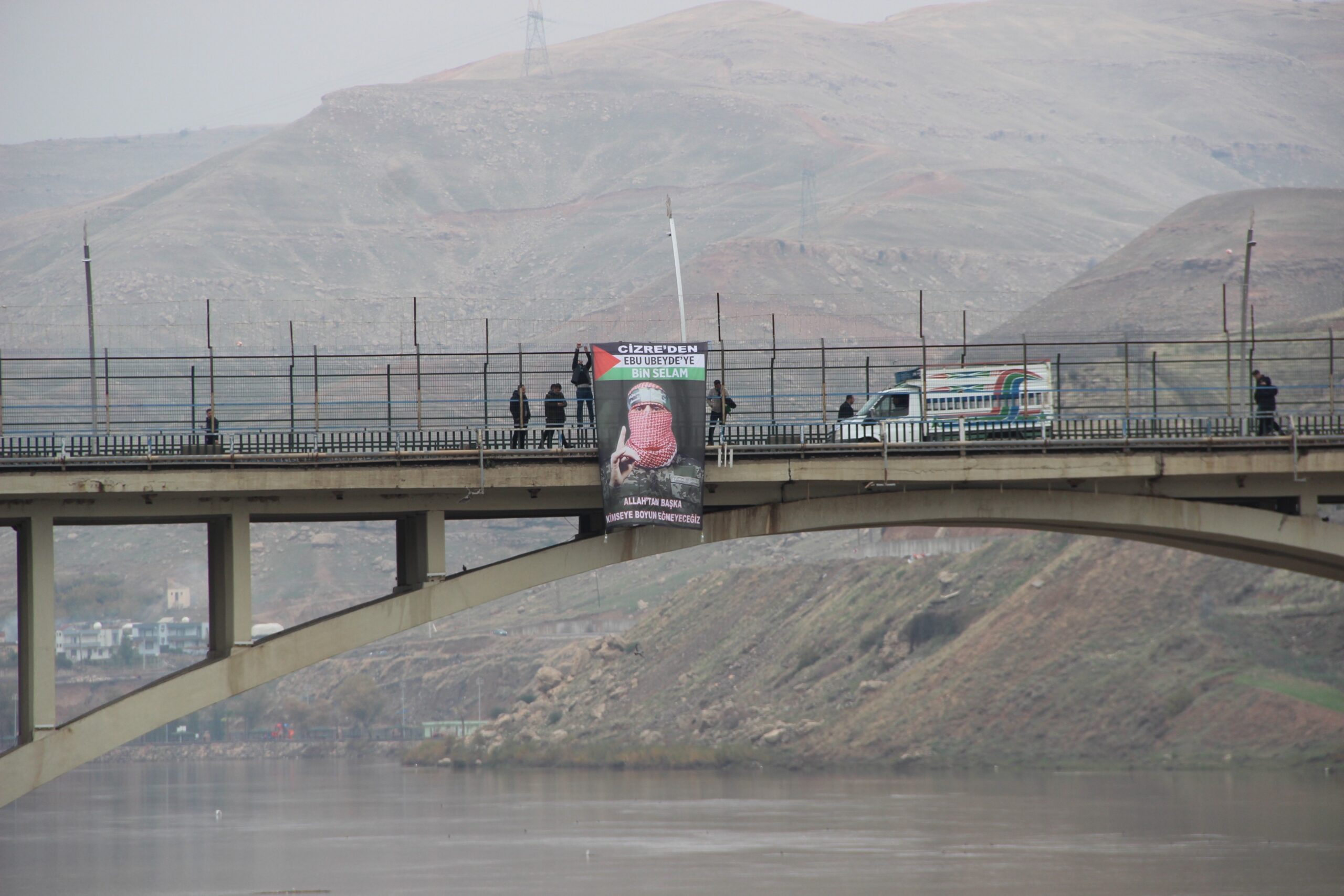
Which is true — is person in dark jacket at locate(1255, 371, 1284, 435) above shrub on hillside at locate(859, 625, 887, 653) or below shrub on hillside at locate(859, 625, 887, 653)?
above

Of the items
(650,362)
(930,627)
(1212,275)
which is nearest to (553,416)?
(650,362)

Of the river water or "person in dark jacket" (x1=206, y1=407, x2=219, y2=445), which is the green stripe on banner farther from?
the river water

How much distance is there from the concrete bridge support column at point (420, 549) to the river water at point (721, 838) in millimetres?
19520

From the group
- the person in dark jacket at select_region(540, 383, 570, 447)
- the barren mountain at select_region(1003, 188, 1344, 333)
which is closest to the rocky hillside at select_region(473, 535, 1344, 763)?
the barren mountain at select_region(1003, 188, 1344, 333)

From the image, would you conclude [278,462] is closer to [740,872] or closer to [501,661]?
[740,872]

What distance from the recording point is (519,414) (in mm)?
36656

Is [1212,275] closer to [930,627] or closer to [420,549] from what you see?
[930,627]

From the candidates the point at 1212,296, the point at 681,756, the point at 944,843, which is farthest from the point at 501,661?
the point at 944,843

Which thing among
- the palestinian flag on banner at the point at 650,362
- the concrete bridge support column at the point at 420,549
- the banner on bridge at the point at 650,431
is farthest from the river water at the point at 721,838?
the palestinian flag on banner at the point at 650,362

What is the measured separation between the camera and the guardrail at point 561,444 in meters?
33.2

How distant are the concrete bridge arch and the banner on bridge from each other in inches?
37.9

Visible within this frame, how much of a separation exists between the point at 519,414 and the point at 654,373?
2.99 metres

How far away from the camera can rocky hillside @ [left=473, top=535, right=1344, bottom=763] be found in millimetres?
87188

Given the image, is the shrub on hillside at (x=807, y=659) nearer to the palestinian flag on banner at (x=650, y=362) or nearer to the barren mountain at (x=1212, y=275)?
the barren mountain at (x=1212, y=275)
